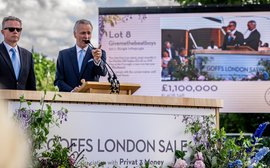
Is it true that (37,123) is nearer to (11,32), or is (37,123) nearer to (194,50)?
(11,32)

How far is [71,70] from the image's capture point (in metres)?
4.59

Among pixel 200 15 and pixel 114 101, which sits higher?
pixel 200 15

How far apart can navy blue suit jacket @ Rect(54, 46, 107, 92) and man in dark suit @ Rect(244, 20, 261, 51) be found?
18.4 ft

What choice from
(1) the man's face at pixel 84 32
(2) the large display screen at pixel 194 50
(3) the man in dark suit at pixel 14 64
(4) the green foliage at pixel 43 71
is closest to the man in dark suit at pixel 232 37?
(2) the large display screen at pixel 194 50

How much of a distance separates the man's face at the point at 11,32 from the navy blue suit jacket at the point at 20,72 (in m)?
0.11

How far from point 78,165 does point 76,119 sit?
0.24m

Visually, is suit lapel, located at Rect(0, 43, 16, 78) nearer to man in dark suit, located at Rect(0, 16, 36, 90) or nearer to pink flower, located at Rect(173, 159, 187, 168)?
man in dark suit, located at Rect(0, 16, 36, 90)

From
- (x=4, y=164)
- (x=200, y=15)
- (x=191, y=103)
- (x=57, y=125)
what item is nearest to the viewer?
(x=4, y=164)

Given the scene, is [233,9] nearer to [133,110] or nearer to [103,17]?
[103,17]

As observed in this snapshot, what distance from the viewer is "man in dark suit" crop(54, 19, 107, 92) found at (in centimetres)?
442

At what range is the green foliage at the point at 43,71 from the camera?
23.5 meters

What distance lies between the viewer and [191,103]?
3328 mm

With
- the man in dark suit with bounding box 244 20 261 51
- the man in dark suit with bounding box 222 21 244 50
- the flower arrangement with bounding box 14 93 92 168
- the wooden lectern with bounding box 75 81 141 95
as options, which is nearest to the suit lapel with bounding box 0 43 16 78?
the wooden lectern with bounding box 75 81 141 95

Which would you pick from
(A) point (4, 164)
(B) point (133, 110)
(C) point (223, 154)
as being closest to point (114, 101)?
(B) point (133, 110)
